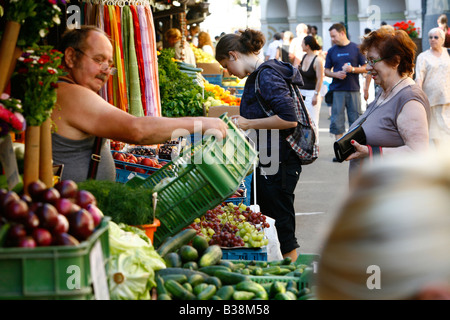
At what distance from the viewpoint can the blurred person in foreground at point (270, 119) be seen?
5.00m

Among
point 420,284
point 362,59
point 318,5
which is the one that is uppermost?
point 318,5

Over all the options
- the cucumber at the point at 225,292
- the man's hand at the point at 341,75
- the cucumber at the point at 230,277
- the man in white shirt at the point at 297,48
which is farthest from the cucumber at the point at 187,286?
the man in white shirt at the point at 297,48

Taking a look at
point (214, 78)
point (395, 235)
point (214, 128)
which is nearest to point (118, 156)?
point (214, 128)

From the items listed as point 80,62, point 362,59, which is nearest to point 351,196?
point 80,62

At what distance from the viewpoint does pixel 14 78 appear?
266 centimetres

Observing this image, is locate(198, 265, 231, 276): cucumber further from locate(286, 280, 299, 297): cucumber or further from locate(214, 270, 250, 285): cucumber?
locate(286, 280, 299, 297): cucumber

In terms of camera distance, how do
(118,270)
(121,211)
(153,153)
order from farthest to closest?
(153,153), (121,211), (118,270)

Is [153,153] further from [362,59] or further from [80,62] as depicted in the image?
[362,59]

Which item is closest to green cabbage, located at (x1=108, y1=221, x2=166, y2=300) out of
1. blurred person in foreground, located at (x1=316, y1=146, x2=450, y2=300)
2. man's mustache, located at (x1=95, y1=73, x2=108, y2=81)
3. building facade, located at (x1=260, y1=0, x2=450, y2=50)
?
man's mustache, located at (x1=95, y1=73, x2=108, y2=81)

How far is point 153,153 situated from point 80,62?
237cm

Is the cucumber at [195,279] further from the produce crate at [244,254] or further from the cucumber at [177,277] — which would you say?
the produce crate at [244,254]

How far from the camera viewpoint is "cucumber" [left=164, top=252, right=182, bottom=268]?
10.8 feet

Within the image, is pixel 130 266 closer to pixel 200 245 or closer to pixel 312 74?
pixel 200 245
